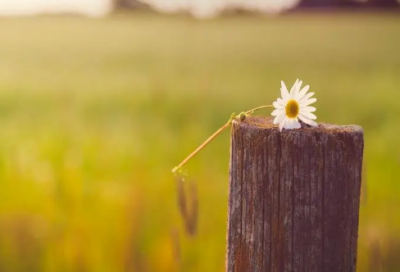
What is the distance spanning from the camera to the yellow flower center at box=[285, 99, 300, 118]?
1205 mm

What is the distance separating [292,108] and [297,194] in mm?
152

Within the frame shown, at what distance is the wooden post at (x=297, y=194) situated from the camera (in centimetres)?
119

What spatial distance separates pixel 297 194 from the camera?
3.93 ft

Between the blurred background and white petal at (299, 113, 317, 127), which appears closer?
white petal at (299, 113, 317, 127)

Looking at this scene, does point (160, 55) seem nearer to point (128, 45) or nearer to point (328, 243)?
point (128, 45)

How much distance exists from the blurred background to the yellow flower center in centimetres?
43

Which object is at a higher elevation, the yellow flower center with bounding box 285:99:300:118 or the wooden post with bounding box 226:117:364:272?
the yellow flower center with bounding box 285:99:300:118

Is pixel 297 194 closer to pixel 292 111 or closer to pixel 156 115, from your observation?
pixel 292 111

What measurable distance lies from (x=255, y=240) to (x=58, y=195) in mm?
Result: 1554

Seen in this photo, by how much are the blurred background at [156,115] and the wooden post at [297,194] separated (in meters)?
0.38

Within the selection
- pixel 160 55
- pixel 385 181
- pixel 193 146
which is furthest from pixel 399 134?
pixel 160 55

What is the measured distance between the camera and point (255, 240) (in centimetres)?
124

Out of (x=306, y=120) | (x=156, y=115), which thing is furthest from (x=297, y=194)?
(x=156, y=115)

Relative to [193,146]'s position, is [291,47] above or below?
above
